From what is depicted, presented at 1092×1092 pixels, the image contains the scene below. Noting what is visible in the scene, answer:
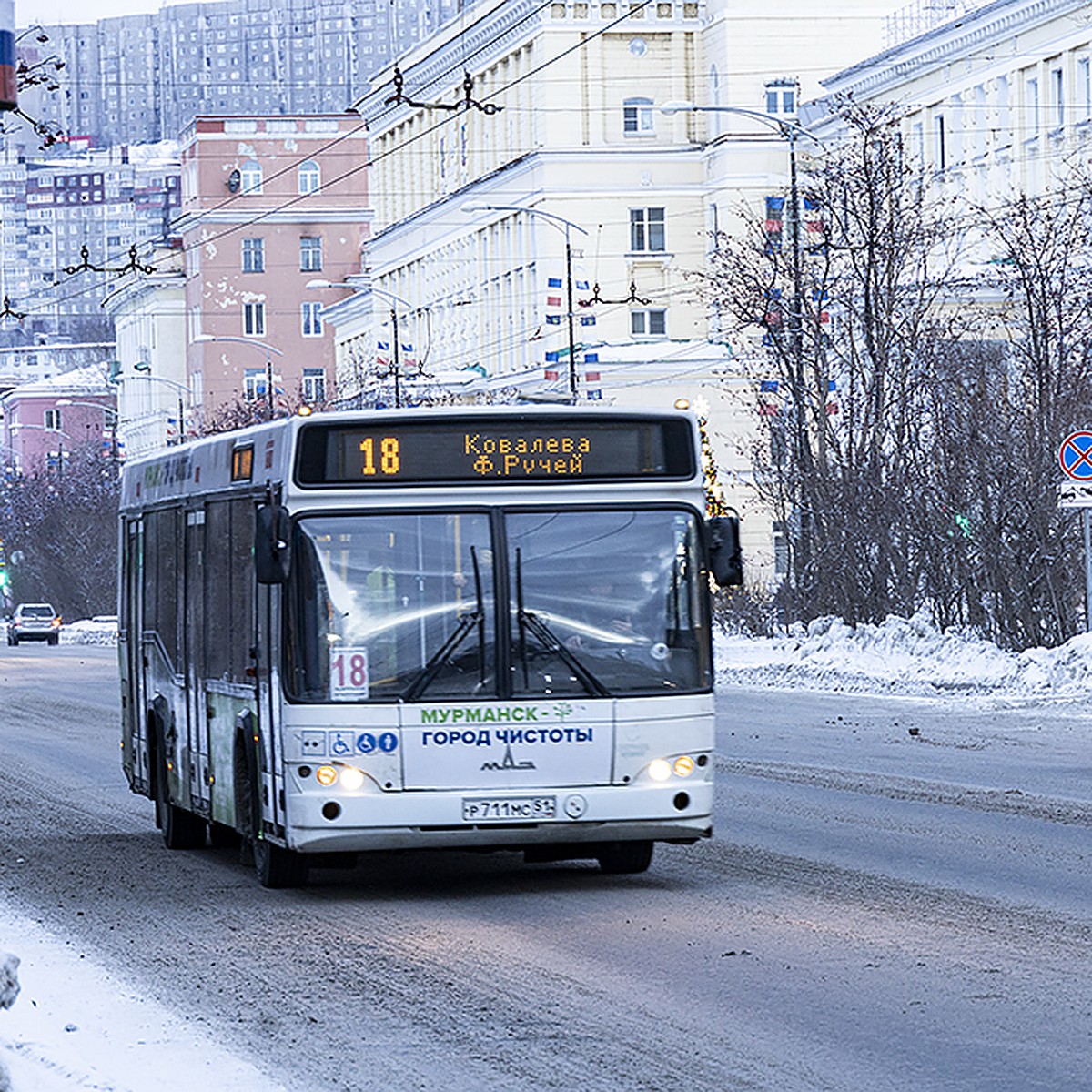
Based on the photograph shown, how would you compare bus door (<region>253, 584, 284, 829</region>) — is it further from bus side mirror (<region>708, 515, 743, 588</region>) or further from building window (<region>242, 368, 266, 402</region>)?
building window (<region>242, 368, 266, 402</region>)

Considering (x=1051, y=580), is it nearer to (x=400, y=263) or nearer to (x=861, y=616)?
(x=861, y=616)

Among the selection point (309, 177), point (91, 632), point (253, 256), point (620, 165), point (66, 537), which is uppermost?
point (309, 177)

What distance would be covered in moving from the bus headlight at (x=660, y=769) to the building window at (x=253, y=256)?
127 meters

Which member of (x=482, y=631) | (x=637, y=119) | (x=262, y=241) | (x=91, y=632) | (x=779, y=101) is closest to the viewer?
(x=482, y=631)

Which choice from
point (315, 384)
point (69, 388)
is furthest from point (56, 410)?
point (315, 384)

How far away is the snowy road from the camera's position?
360 inches

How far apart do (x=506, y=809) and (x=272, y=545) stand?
1695 mm

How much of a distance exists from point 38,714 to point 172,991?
87.8 ft

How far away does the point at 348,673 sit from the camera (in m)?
13.7

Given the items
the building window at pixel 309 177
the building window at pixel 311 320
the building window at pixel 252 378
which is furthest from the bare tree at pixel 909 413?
the building window at pixel 309 177

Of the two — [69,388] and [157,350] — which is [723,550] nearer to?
[157,350]

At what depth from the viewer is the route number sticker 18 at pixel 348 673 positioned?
45.0 ft

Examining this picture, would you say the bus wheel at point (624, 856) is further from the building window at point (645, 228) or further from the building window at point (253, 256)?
the building window at point (253, 256)

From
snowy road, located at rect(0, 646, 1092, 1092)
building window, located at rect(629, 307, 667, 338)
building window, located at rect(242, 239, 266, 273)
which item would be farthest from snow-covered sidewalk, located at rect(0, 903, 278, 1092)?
building window, located at rect(242, 239, 266, 273)
